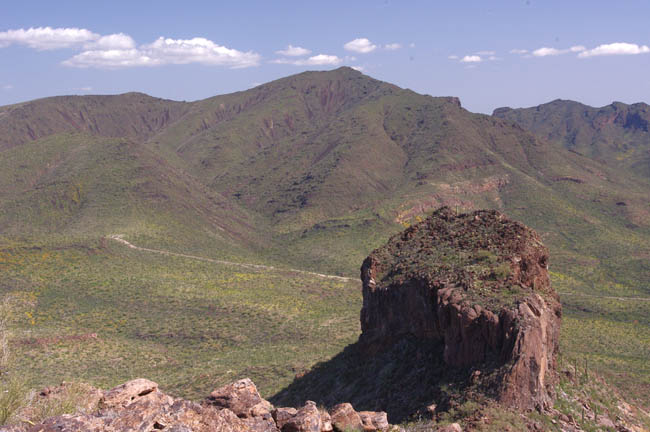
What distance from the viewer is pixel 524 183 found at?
126500mm

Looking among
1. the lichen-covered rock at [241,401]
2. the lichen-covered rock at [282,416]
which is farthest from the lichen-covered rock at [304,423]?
the lichen-covered rock at [241,401]

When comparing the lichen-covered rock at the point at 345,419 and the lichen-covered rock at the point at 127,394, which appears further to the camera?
the lichen-covered rock at the point at 345,419

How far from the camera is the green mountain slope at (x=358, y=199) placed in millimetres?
82812

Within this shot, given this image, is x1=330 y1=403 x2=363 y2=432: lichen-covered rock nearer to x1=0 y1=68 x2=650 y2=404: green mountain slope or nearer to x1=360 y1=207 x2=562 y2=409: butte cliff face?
x1=360 y1=207 x2=562 y2=409: butte cliff face

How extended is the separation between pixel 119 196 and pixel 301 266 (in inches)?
1609

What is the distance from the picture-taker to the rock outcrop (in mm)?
12938

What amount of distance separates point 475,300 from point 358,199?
110 metres

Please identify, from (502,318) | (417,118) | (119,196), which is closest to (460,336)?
(502,318)

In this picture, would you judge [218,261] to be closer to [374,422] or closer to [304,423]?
[374,422]

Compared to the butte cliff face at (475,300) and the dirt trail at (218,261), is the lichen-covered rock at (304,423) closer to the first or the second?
the butte cliff face at (475,300)

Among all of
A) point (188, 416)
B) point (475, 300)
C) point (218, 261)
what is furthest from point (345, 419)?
point (218, 261)

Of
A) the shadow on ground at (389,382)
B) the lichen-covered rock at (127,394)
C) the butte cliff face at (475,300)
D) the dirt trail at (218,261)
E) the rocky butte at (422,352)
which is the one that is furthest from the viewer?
the dirt trail at (218,261)

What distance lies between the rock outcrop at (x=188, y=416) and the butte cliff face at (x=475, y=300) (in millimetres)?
6634

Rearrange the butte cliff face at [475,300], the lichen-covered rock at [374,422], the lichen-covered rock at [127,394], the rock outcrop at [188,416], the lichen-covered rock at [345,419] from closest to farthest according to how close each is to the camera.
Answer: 1. the rock outcrop at [188,416]
2. the lichen-covered rock at [127,394]
3. the lichen-covered rock at [345,419]
4. the lichen-covered rock at [374,422]
5. the butte cliff face at [475,300]
